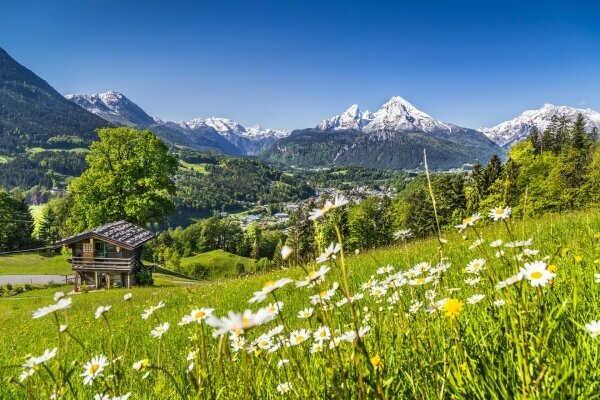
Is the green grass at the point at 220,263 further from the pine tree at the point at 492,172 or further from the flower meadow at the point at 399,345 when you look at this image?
the flower meadow at the point at 399,345

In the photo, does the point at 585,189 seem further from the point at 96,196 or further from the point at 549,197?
the point at 96,196

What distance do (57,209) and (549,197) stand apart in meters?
82.7

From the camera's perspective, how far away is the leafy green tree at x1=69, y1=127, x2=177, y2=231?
33.6 meters

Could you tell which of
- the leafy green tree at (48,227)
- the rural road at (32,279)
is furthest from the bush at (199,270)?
the rural road at (32,279)

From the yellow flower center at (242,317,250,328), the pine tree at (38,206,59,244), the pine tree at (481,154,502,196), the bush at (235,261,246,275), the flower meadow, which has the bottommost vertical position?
the bush at (235,261,246,275)

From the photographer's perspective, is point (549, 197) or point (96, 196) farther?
point (549, 197)

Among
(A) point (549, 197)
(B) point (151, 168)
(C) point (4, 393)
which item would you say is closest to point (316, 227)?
(C) point (4, 393)

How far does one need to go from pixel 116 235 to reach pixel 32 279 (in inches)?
705

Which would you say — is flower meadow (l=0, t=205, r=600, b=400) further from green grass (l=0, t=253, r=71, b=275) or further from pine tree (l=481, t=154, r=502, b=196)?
pine tree (l=481, t=154, r=502, b=196)

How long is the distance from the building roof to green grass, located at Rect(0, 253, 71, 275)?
17.9m

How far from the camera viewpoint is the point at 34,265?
49844mm

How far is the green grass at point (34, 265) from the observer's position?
46.2 meters

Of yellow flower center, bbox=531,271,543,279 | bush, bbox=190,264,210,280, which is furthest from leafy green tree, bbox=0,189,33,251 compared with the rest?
yellow flower center, bbox=531,271,543,279

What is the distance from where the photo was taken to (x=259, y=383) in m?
2.03
